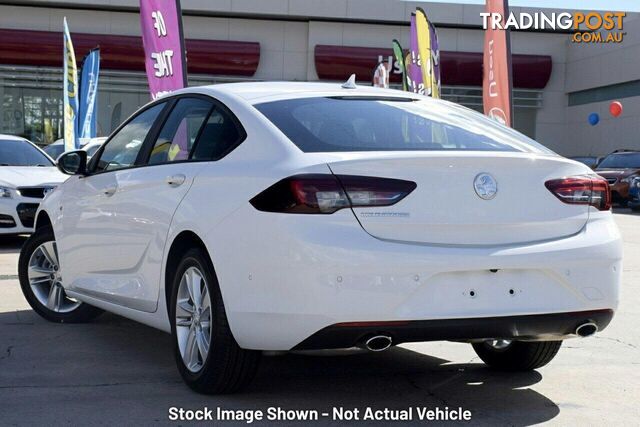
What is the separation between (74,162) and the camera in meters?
6.60

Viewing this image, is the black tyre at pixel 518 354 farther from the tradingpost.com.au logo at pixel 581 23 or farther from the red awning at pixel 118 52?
the tradingpost.com.au logo at pixel 581 23

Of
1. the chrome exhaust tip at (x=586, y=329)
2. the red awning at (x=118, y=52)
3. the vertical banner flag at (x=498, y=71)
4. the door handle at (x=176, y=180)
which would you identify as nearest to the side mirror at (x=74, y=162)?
the door handle at (x=176, y=180)

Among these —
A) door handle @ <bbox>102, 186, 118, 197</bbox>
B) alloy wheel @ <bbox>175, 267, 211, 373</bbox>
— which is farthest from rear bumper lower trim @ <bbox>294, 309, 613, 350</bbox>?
door handle @ <bbox>102, 186, 118, 197</bbox>

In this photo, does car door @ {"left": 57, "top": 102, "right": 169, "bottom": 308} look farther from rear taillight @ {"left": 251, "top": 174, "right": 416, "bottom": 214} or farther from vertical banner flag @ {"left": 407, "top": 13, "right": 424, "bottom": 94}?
vertical banner flag @ {"left": 407, "top": 13, "right": 424, "bottom": 94}

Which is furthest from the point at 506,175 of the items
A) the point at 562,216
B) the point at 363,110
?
the point at 363,110

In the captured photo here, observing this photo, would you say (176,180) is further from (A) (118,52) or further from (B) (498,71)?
(A) (118,52)

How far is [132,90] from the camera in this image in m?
39.3

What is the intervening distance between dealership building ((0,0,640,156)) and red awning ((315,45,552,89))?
4 cm

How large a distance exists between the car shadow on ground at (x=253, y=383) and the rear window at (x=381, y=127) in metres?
1.21

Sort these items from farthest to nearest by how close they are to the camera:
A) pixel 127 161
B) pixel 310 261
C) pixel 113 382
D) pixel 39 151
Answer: pixel 39 151 < pixel 127 161 < pixel 113 382 < pixel 310 261

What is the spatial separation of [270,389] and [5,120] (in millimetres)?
36224

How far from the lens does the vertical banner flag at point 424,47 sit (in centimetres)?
2097

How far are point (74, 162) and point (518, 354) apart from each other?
3.08 metres

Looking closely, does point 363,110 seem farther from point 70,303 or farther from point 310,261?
point 70,303
